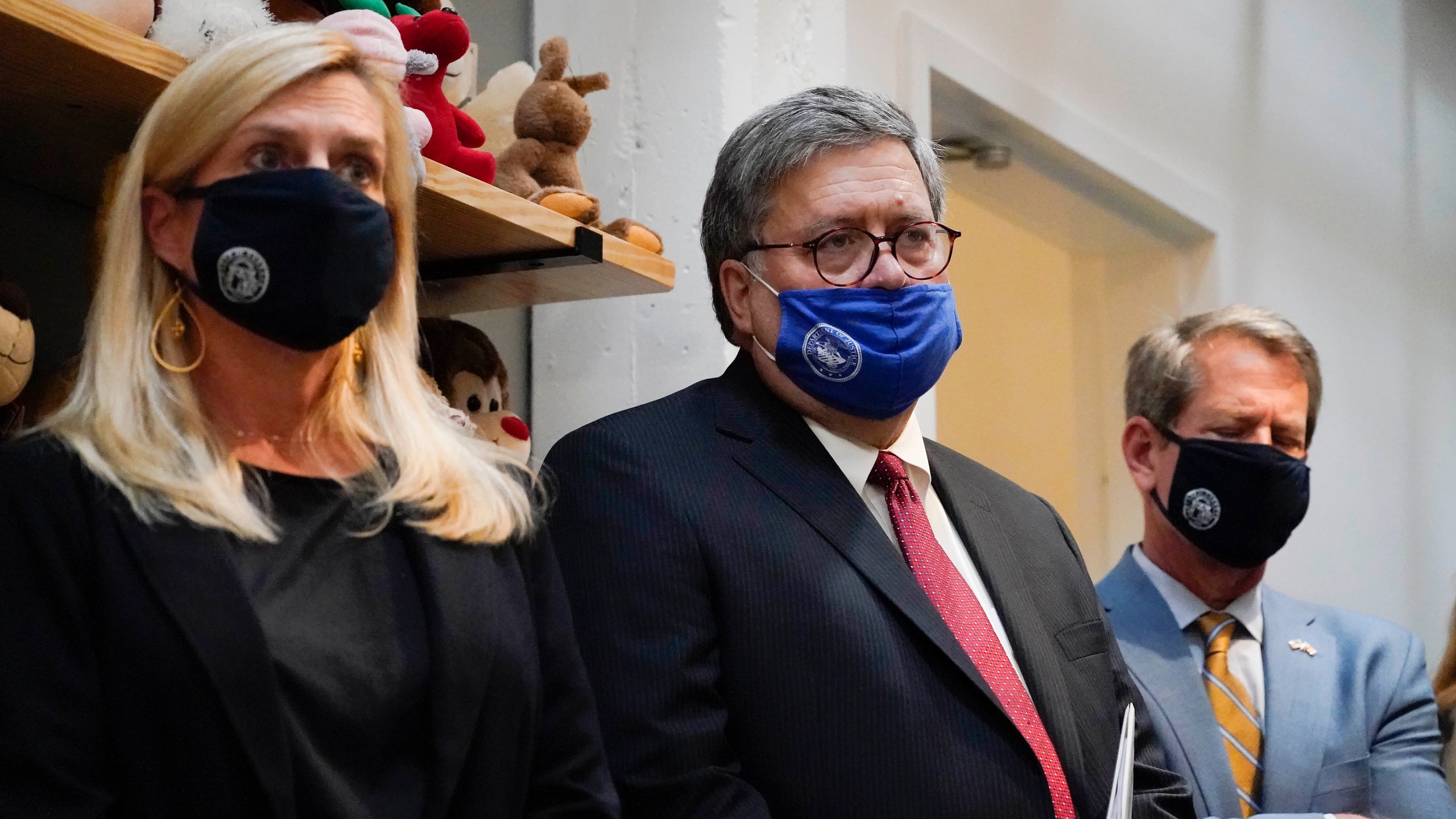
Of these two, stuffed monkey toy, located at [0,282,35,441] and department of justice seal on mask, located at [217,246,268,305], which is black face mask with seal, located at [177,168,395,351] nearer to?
department of justice seal on mask, located at [217,246,268,305]

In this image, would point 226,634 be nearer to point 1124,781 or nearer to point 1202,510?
point 1124,781

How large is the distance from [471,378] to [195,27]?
2.31ft

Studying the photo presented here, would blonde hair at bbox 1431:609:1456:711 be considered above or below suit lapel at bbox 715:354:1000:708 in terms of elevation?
below

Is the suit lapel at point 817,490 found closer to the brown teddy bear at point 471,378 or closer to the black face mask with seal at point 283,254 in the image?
the brown teddy bear at point 471,378

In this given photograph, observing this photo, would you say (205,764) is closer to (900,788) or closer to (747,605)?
(747,605)

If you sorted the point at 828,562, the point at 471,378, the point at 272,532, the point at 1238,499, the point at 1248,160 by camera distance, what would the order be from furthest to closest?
the point at 1248,160, the point at 1238,499, the point at 471,378, the point at 828,562, the point at 272,532

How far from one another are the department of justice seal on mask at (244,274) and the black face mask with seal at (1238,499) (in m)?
1.72

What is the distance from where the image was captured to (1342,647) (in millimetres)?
2451

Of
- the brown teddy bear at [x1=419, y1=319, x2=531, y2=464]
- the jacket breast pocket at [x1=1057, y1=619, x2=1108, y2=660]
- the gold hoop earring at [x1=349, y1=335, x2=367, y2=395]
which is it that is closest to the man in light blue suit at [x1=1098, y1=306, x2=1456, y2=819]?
the jacket breast pocket at [x1=1057, y1=619, x2=1108, y2=660]

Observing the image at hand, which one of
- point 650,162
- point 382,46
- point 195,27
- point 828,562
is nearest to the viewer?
point 195,27

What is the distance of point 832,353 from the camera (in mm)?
1798

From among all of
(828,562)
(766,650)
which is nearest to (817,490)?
(828,562)

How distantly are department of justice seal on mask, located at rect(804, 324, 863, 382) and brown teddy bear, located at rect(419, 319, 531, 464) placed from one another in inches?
18.5

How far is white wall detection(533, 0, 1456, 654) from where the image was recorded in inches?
100
